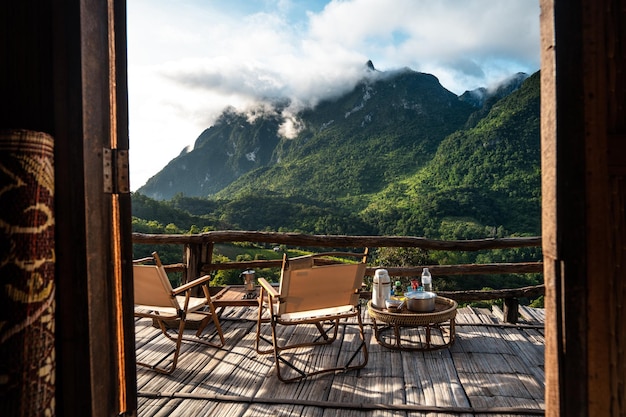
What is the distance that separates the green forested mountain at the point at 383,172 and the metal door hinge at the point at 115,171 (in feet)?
58.4

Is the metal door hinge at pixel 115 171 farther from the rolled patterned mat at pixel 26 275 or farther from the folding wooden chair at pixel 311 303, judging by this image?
the folding wooden chair at pixel 311 303

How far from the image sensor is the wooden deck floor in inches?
106

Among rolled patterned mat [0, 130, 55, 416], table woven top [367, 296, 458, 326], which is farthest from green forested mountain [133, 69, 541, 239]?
rolled patterned mat [0, 130, 55, 416]

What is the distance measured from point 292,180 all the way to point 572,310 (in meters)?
37.2

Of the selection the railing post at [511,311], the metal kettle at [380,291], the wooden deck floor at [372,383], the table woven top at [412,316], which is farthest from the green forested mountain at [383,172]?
the table woven top at [412,316]

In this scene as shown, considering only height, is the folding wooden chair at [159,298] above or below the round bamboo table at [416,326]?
above

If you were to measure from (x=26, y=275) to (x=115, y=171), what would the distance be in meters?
0.45

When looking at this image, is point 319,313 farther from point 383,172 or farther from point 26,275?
point 383,172

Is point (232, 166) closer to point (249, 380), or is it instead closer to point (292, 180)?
point (292, 180)

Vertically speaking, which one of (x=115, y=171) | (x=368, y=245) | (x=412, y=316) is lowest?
(x=412, y=316)

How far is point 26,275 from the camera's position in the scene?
1.38 metres

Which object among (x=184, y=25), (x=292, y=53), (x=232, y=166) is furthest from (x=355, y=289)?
(x=292, y=53)

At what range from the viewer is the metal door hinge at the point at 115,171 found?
1582 millimetres

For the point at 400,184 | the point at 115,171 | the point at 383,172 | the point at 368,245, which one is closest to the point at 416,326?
the point at 368,245
